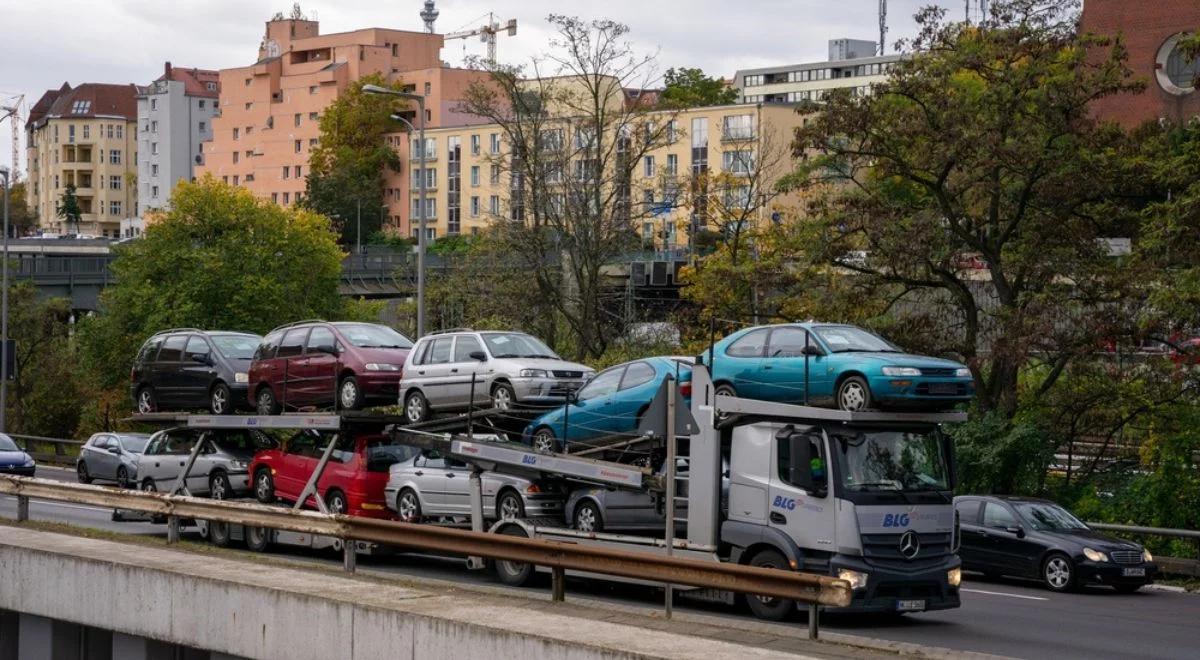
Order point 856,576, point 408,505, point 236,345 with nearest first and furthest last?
point 856,576, point 408,505, point 236,345

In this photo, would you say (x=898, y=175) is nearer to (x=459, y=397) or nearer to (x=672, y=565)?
(x=459, y=397)

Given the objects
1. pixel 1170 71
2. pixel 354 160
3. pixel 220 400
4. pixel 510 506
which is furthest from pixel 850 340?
pixel 354 160

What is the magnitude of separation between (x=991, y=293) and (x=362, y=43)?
4013 inches

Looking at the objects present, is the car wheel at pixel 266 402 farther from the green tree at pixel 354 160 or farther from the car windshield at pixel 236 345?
the green tree at pixel 354 160

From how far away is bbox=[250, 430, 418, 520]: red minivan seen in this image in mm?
22203

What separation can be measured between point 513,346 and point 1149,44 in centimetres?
5817

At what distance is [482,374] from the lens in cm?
2239

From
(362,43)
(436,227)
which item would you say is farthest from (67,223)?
(436,227)

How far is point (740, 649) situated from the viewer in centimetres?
1184

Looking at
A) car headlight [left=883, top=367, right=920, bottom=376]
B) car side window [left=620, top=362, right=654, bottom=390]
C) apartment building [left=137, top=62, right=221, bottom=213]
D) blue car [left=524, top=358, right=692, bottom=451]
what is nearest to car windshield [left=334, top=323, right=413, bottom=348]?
blue car [left=524, top=358, right=692, bottom=451]

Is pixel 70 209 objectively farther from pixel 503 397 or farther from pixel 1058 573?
pixel 1058 573

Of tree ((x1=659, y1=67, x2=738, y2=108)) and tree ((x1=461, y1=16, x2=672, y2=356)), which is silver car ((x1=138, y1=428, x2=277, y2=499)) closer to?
tree ((x1=461, y1=16, x2=672, y2=356))

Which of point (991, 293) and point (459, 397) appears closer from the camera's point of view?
point (459, 397)

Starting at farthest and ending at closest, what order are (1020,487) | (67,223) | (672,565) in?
(67,223) → (1020,487) → (672,565)
